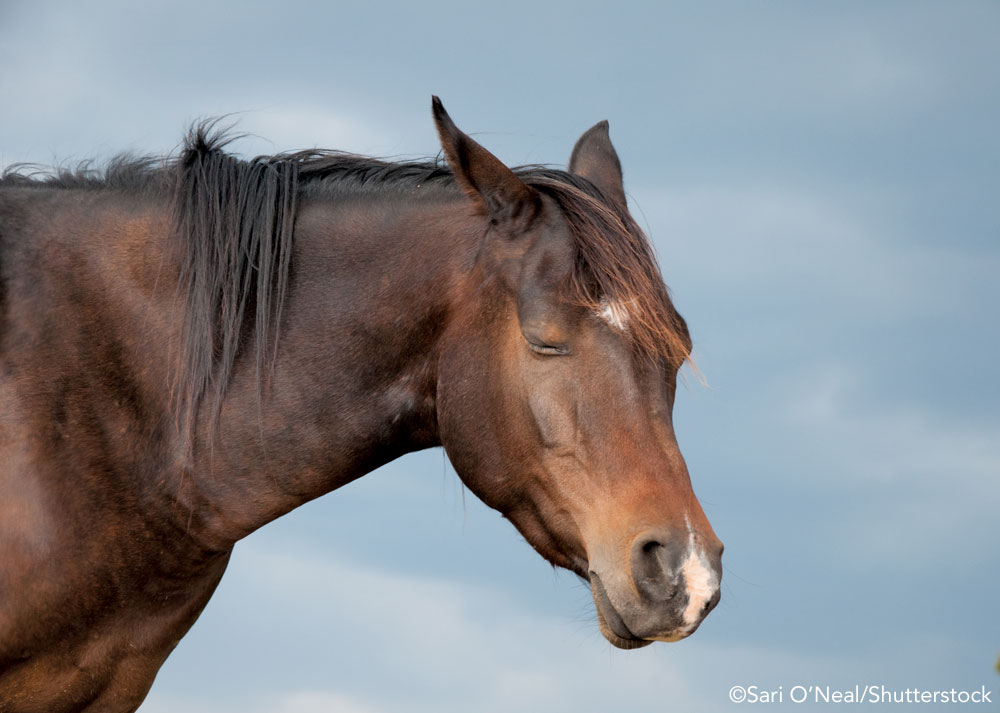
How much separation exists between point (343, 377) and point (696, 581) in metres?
1.73

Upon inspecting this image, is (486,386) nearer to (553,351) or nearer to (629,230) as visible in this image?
(553,351)

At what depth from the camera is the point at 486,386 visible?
493 centimetres

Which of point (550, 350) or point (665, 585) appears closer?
point (665, 585)

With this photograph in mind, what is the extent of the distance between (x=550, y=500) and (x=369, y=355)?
100 centimetres

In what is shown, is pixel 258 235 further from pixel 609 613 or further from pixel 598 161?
pixel 609 613

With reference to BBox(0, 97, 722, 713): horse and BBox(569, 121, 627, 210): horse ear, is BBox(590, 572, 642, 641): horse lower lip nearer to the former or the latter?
BBox(0, 97, 722, 713): horse

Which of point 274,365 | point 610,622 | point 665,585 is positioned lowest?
point 610,622

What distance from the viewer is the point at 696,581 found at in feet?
14.6

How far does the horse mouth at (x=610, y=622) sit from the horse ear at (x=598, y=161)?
1909 mm

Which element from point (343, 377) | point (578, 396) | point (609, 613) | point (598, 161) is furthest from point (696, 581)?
point (598, 161)

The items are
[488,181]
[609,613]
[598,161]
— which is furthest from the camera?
[598,161]

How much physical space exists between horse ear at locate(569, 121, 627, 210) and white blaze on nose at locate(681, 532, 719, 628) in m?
Answer: 1.92

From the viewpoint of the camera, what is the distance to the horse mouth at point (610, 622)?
4.66 metres

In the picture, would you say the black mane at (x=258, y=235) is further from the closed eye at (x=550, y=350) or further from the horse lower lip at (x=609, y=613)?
the horse lower lip at (x=609, y=613)
